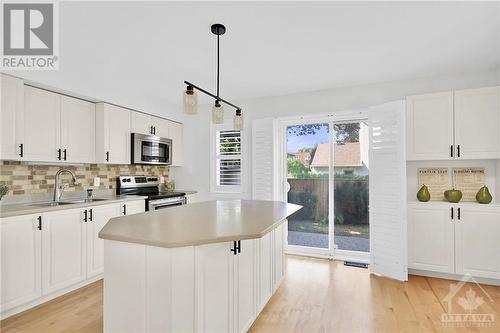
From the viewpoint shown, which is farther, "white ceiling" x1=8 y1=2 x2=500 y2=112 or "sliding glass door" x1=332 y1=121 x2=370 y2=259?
"sliding glass door" x1=332 y1=121 x2=370 y2=259

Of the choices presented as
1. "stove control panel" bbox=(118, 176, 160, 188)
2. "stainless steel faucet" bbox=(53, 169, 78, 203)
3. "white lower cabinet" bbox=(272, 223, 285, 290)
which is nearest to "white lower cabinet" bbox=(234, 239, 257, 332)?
"white lower cabinet" bbox=(272, 223, 285, 290)

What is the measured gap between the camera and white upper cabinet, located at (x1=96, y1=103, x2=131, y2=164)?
345 cm

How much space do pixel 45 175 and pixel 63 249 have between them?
98 cm

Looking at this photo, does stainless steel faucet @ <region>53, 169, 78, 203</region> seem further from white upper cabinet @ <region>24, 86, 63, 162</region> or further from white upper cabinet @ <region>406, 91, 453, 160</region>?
white upper cabinet @ <region>406, 91, 453, 160</region>

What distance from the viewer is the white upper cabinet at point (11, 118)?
2.48 metres

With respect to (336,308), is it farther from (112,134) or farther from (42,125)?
(42,125)

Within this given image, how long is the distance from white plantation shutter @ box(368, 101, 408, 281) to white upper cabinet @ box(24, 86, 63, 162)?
378cm

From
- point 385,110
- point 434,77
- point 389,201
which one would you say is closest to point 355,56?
point 385,110

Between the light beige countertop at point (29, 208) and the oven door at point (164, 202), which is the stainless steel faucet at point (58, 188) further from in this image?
the oven door at point (164, 202)

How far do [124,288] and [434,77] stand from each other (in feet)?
13.3

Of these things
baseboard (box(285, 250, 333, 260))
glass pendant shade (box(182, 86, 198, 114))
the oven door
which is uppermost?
glass pendant shade (box(182, 86, 198, 114))

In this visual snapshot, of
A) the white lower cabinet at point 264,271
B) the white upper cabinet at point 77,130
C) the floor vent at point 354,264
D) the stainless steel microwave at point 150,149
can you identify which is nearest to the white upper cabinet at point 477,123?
the floor vent at point 354,264

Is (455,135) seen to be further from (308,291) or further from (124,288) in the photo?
(124,288)

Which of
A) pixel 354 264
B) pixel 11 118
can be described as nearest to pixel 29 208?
pixel 11 118
